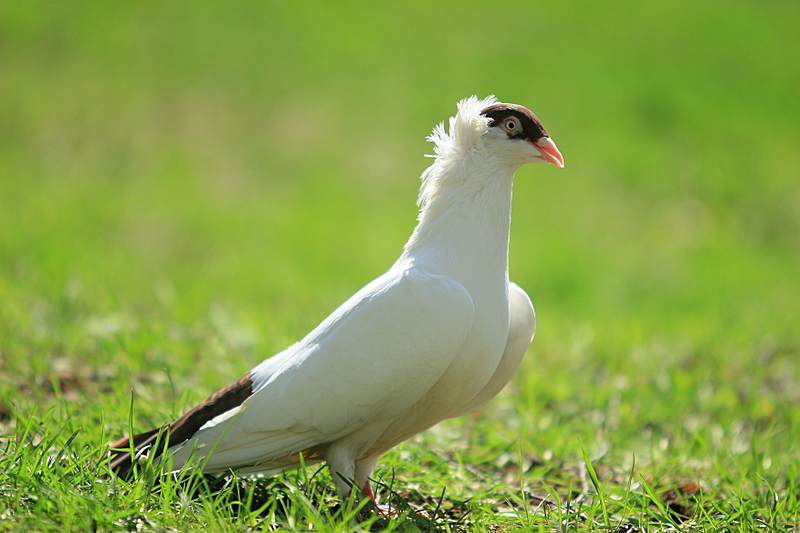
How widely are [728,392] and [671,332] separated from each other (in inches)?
52.5

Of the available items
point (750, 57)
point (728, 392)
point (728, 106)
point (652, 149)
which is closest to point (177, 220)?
point (728, 392)

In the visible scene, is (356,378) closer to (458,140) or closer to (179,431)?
(179,431)

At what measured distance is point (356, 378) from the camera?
95.5 inches

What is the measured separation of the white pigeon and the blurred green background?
138 cm

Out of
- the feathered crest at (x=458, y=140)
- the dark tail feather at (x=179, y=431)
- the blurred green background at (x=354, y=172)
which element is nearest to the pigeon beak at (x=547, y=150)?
the feathered crest at (x=458, y=140)

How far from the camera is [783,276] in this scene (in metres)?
8.41

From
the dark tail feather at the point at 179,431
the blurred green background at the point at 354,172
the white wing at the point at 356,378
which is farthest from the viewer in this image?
the blurred green background at the point at 354,172

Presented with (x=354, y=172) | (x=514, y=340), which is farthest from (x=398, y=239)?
(x=514, y=340)

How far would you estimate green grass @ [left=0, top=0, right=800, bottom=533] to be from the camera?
2.89 m

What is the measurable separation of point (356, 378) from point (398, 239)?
226 inches

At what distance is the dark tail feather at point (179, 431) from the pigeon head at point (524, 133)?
130cm

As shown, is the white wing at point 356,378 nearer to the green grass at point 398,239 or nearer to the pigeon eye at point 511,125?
the green grass at point 398,239

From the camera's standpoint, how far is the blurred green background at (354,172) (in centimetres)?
525

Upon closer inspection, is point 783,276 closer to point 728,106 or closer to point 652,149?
point 652,149
